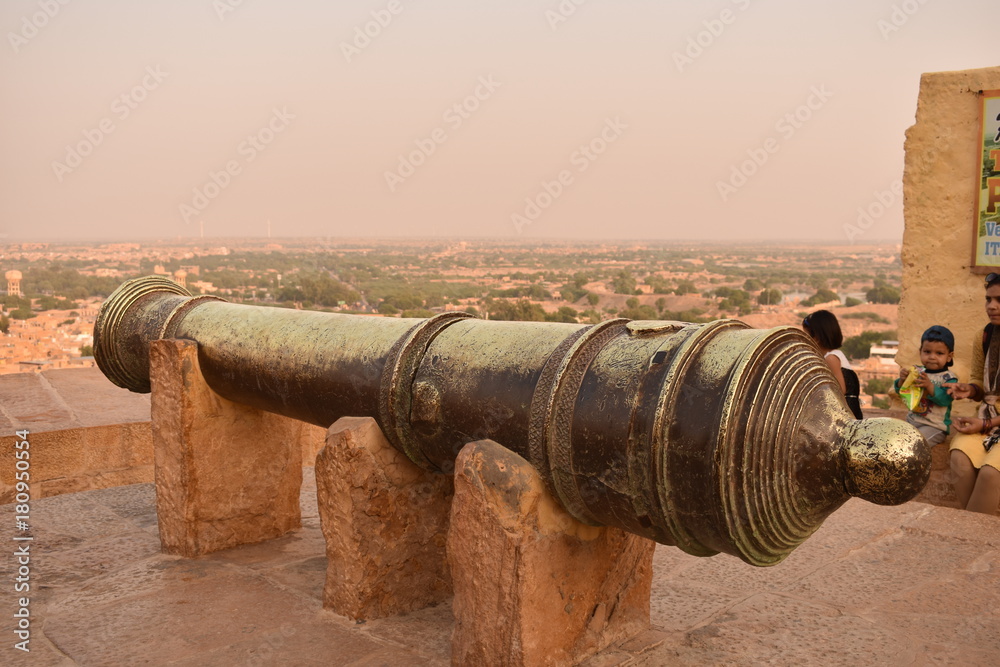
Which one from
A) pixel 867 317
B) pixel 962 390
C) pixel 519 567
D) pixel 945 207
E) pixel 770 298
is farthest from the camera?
pixel 770 298

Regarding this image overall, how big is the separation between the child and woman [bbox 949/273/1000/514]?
128 mm

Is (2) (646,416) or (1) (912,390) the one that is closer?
(2) (646,416)

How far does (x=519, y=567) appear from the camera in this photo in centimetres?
226

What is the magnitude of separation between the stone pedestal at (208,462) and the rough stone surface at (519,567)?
173cm

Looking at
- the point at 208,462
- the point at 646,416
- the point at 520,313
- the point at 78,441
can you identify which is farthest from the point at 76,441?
the point at 520,313

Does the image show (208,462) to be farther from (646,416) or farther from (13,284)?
(13,284)

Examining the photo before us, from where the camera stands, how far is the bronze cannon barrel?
1834 millimetres

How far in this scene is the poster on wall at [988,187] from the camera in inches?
204

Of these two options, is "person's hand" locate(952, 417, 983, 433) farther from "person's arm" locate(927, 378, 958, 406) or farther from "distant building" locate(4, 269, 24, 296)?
"distant building" locate(4, 269, 24, 296)

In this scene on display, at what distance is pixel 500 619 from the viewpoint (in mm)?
2328

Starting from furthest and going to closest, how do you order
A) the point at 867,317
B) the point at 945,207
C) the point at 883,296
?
the point at 883,296
the point at 867,317
the point at 945,207

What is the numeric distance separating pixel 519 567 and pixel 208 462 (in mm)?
2031

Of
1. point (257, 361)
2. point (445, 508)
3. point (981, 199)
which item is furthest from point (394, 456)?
point (981, 199)

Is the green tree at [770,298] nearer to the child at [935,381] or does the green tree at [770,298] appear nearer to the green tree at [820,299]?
the green tree at [820,299]
